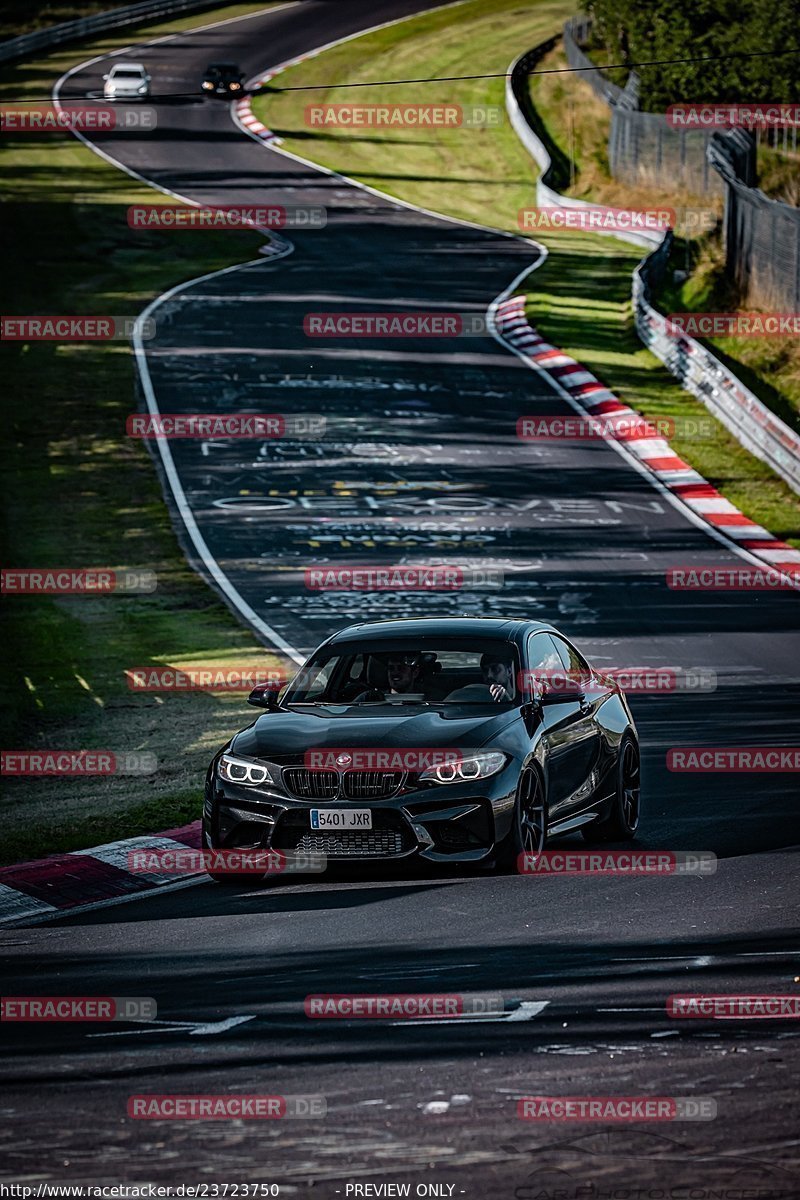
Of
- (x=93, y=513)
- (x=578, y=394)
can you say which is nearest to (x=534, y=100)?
(x=578, y=394)

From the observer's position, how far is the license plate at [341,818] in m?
10.2

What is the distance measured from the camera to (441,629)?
11.7 meters

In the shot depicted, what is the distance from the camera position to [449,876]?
10359 mm

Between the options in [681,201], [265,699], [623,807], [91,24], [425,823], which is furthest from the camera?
[91,24]

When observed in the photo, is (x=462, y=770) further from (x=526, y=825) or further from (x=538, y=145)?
(x=538, y=145)

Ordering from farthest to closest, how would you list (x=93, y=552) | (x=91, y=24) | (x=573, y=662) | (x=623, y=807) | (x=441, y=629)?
(x=91, y=24) < (x=93, y=552) < (x=573, y=662) < (x=623, y=807) < (x=441, y=629)

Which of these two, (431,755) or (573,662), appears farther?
(573,662)

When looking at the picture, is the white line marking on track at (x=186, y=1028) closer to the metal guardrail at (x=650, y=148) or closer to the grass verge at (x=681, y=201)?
the grass verge at (x=681, y=201)

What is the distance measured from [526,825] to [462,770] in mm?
599

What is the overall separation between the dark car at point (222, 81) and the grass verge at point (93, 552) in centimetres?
1748

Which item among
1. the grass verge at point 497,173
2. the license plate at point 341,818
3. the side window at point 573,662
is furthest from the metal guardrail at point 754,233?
the license plate at point 341,818

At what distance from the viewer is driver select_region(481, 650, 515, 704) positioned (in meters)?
11.2

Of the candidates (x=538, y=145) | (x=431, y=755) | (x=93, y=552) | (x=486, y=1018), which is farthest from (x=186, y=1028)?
(x=538, y=145)

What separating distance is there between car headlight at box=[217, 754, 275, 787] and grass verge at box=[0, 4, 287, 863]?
177 centimetres
